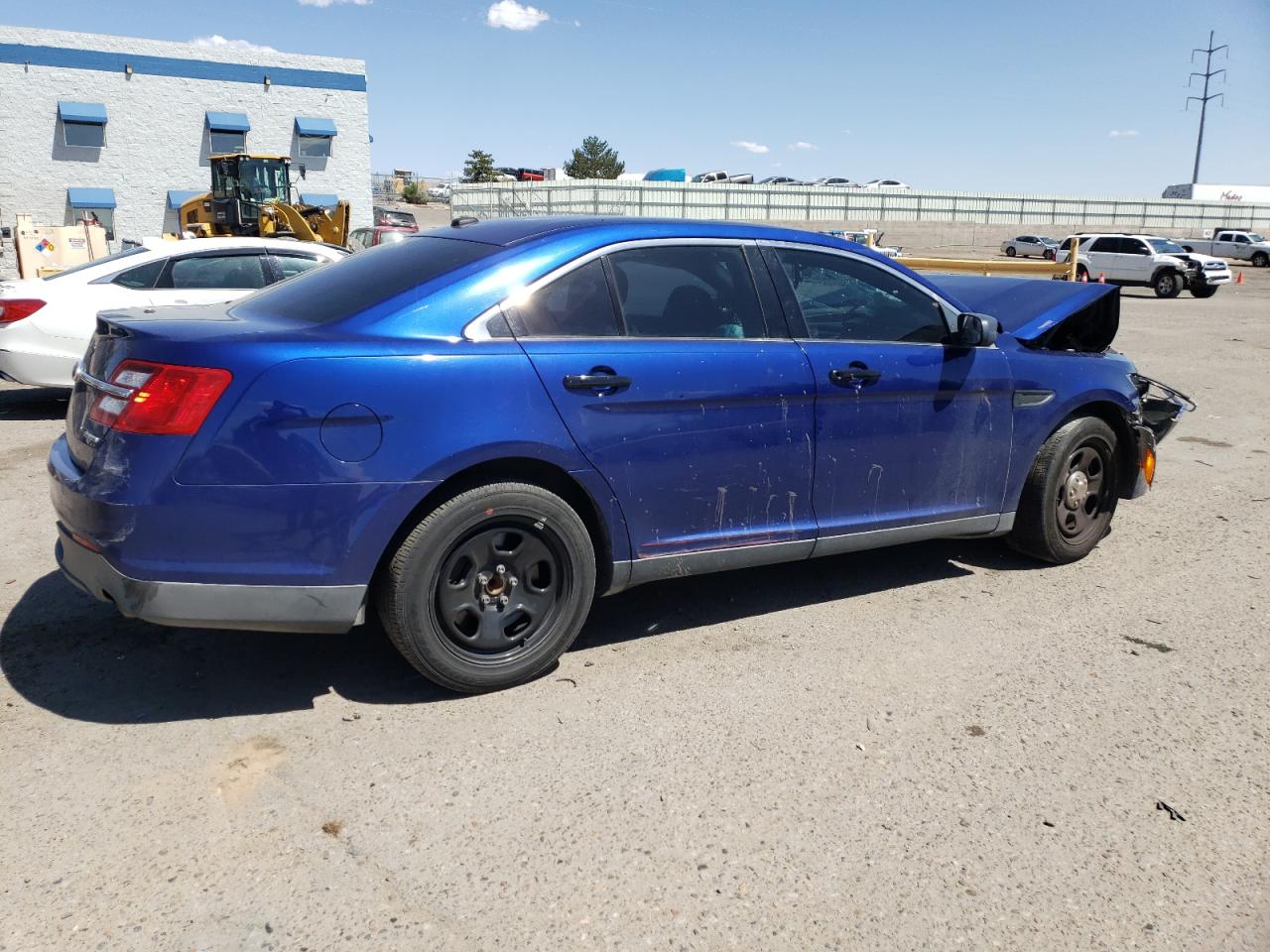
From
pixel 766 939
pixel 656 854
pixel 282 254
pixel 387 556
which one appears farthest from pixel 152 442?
pixel 282 254

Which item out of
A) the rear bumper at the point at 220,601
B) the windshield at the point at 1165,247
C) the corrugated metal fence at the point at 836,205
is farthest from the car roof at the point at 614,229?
the corrugated metal fence at the point at 836,205

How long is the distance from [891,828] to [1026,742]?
31.1 inches

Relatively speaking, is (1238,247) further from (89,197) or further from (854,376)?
(854,376)

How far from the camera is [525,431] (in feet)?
→ 11.5

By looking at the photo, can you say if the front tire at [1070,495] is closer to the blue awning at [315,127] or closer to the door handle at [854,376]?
the door handle at [854,376]

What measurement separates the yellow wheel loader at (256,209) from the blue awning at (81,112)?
315 inches

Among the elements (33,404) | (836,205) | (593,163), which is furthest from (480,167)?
(33,404)

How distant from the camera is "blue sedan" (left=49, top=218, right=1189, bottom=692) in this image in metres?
3.16

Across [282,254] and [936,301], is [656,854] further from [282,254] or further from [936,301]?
[282,254]

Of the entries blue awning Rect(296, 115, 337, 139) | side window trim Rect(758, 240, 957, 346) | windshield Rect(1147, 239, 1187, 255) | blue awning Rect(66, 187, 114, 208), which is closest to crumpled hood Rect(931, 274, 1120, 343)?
side window trim Rect(758, 240, 957, 346)

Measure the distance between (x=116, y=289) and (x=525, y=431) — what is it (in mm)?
6726

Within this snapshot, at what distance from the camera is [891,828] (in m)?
2.93

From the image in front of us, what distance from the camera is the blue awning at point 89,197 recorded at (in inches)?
1340

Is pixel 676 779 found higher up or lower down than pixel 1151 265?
lower down
